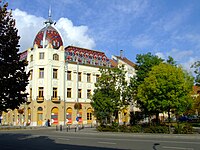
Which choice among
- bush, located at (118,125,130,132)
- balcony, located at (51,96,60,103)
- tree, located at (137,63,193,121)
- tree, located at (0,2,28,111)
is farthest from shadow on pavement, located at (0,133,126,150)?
balcony, located at (51,96,60,103)

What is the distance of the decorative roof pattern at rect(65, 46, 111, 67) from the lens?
193 feet

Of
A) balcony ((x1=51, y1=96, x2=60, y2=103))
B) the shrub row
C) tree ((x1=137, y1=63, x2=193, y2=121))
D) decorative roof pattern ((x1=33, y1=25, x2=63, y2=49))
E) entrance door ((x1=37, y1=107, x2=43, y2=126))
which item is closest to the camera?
the shrub row

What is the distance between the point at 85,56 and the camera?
61.3 m

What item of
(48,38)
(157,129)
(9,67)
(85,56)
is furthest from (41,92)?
(9,67)

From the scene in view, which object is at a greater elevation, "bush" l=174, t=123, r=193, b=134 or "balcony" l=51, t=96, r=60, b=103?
"balcony" l=51, t=96, r=60, b=103

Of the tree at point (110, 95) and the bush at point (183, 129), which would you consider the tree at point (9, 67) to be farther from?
the tree at point (110, 95)

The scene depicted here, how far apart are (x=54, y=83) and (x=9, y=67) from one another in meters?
40.9

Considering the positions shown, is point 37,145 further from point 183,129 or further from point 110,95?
point 110,95

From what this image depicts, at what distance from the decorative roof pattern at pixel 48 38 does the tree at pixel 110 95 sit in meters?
23.9

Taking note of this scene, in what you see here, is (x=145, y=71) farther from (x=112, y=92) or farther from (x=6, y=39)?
(x=6, y=39)

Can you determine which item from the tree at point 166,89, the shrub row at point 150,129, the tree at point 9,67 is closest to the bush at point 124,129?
the shrub row at point 150,129

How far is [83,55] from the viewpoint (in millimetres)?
61062

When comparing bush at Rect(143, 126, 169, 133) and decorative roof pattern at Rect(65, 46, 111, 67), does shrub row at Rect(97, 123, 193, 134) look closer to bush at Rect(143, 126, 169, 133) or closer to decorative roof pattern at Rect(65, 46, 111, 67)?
bush at Rect(143, 126, 169, 133)

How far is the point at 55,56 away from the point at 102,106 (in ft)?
83.2
